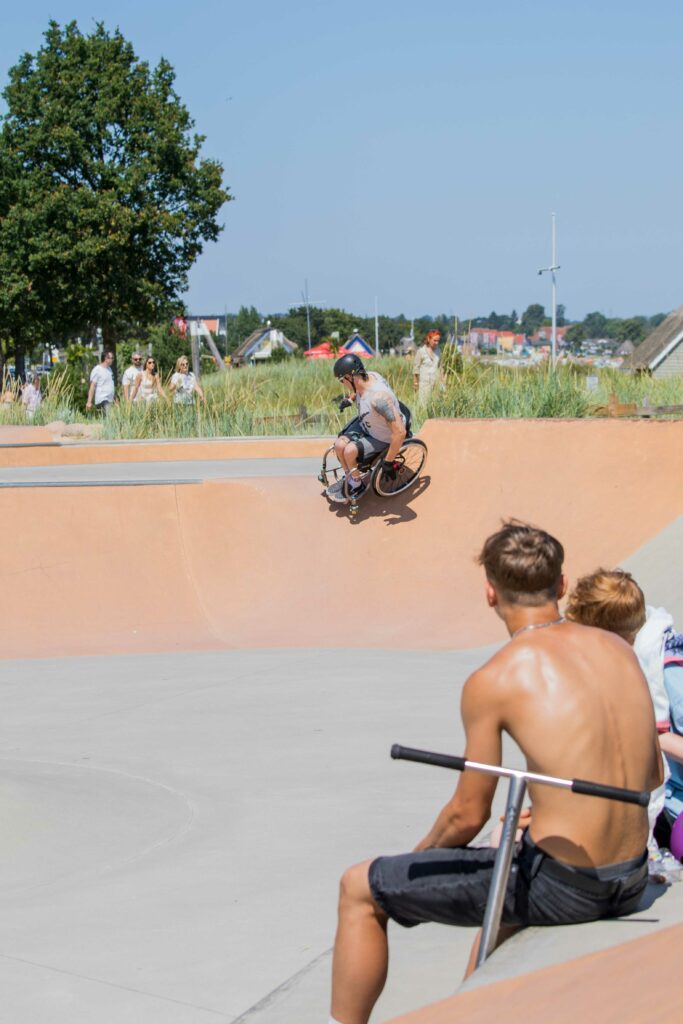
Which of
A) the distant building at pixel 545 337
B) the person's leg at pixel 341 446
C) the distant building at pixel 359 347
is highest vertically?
the distant building at pixel 545 337

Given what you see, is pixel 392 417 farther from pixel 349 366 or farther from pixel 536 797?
pixel 536 797

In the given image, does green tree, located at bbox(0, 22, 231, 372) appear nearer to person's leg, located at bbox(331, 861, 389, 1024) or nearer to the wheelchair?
the wheelchair

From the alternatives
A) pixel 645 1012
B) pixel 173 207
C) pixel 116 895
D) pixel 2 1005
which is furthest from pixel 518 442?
pixel 173 207

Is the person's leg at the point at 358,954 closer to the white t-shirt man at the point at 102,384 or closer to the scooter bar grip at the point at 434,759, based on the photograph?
the scooter bar grip at the point at 434,759

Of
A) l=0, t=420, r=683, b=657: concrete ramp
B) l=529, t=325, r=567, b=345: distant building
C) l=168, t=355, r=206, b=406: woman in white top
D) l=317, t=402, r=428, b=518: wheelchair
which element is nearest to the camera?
l=0, t=420, r=683, b=657: concrete ramp

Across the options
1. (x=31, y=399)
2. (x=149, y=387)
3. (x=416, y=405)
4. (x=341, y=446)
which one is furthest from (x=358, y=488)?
(x=31, y=399)

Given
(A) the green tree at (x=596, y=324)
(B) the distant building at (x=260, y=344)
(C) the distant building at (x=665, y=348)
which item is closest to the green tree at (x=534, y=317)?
(A) the green tree at (x=596, y=324)

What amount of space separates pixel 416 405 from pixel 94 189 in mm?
23518

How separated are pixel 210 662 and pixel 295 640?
0.90 metres

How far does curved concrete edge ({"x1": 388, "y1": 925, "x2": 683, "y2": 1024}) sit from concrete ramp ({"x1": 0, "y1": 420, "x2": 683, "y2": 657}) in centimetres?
609

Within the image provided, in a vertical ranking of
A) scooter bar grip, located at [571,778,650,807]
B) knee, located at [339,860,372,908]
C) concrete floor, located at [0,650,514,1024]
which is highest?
scooter bar grip, located at [571,778,650,807]

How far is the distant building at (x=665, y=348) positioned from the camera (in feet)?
126

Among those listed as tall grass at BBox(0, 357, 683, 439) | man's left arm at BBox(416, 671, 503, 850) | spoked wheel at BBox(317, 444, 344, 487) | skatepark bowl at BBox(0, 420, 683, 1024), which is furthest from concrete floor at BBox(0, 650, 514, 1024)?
tall grass at BBox(0, 357, 683, 439)

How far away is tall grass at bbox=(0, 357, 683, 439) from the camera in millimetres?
11922
